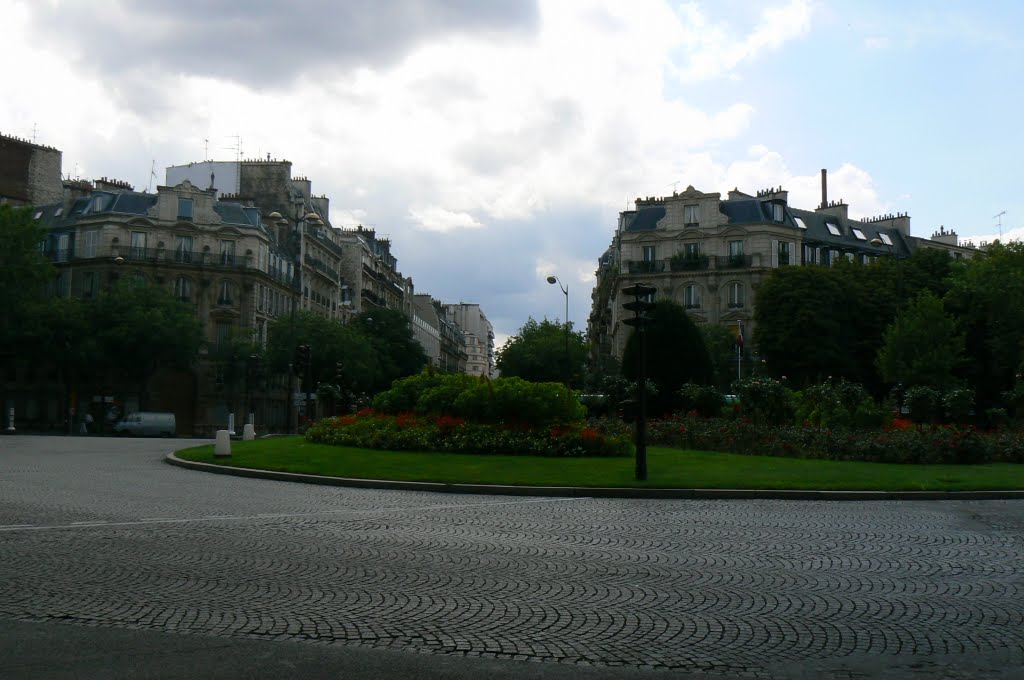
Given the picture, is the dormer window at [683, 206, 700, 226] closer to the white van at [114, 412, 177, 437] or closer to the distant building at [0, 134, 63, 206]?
the white van at [114, 412, 177, 437]

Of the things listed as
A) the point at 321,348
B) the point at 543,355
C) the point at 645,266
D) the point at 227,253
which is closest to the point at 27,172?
the point at 227,253

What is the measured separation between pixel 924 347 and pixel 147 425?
40712 millimetres

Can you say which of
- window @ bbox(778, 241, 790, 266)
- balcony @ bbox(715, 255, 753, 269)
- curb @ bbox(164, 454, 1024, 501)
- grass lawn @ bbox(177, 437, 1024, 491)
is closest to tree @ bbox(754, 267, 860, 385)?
balcony @ bbox(715, 255, 753, 269)

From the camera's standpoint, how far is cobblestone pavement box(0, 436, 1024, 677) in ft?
22.6

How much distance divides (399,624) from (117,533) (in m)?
5.61

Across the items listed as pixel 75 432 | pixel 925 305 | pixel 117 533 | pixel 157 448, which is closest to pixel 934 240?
pixel 925 305

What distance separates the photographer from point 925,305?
54.3 meters

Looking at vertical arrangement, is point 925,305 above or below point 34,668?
above

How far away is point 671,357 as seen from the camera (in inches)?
1387

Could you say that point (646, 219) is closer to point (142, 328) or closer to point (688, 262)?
point (688, 262)

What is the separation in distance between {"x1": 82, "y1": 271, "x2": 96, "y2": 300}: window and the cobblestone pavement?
184ft

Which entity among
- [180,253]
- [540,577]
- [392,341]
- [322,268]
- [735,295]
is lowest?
[540,577]

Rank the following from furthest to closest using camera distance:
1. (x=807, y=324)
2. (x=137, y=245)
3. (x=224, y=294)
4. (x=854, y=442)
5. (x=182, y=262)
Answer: (x=224, y=294) < (x=182, y=262) < (x=137, y=245) < (x=807, y=324) < (x=854, y=442)

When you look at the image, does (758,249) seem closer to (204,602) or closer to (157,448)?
(157,448)
